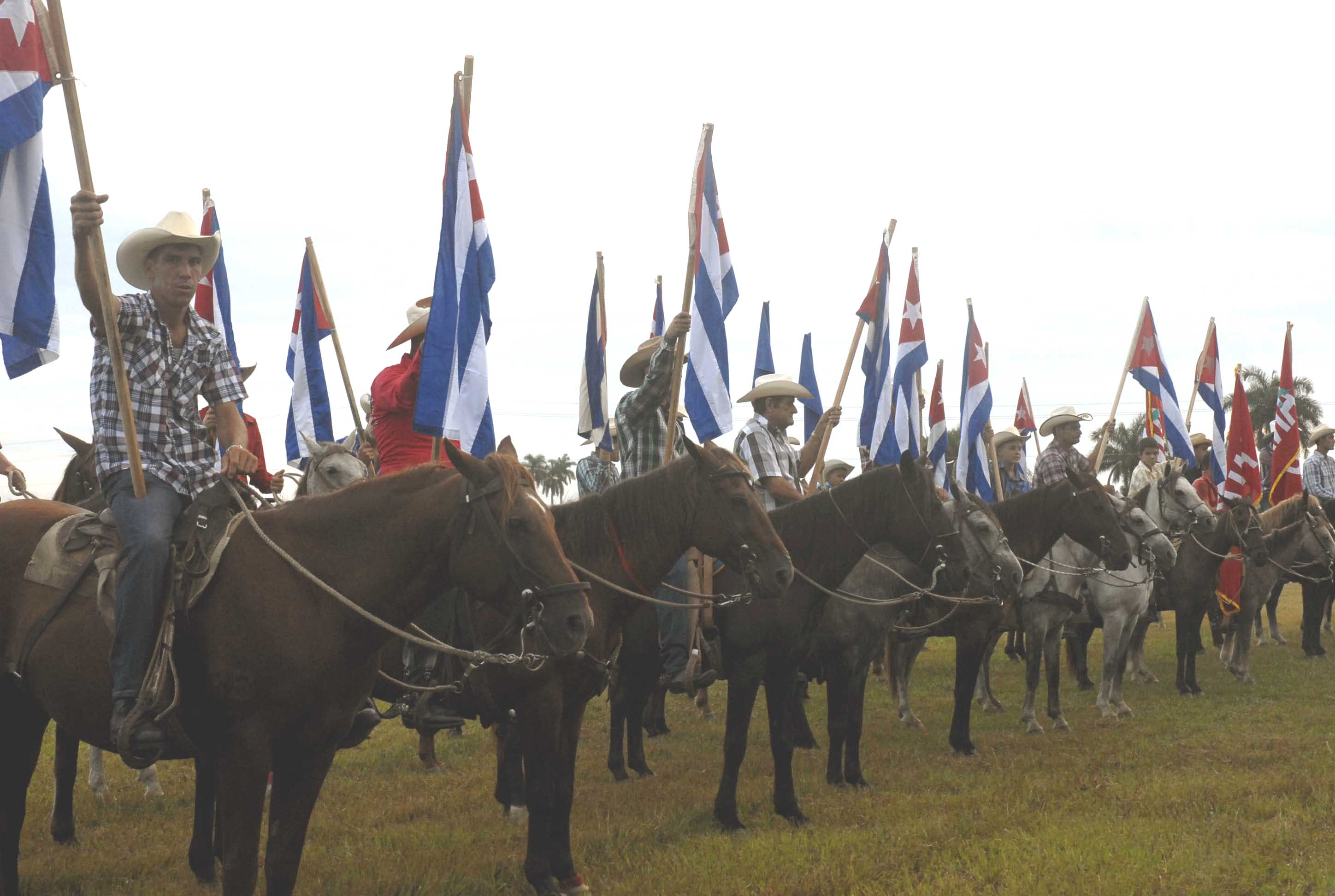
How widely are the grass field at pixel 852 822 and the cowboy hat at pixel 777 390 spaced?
334cm

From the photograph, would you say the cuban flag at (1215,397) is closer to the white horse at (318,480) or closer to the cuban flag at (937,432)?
the cuban flag at (937,432)

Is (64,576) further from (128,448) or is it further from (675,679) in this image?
(675,679)

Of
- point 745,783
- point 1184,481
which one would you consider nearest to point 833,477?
point 1184,481

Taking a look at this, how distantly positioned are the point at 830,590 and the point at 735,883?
2.51m

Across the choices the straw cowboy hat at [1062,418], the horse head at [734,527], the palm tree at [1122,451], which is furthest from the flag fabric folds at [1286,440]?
the palm tree at [1122,451]

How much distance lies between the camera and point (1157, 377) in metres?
16.6

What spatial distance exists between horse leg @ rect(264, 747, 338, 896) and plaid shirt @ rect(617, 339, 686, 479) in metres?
4.10

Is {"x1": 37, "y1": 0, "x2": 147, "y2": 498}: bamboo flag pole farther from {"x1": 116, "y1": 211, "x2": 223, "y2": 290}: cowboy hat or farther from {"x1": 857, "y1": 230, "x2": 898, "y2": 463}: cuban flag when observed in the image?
{"x1": 857, "y1": 230, "x2": 898, "y2": 463}: cuban flag

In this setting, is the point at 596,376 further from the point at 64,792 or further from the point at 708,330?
the point at 64,792

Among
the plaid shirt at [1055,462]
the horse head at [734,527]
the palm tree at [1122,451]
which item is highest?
the palm tree at [1122,451]

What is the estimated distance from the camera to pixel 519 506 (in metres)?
5.24

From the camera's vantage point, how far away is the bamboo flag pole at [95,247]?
505 cm

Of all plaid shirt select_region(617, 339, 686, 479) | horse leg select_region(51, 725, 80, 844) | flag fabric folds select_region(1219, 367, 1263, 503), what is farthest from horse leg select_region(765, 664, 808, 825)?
flag fabric folds select_region(1219, 367, 1263, 503)

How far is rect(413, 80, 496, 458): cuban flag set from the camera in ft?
24.3
